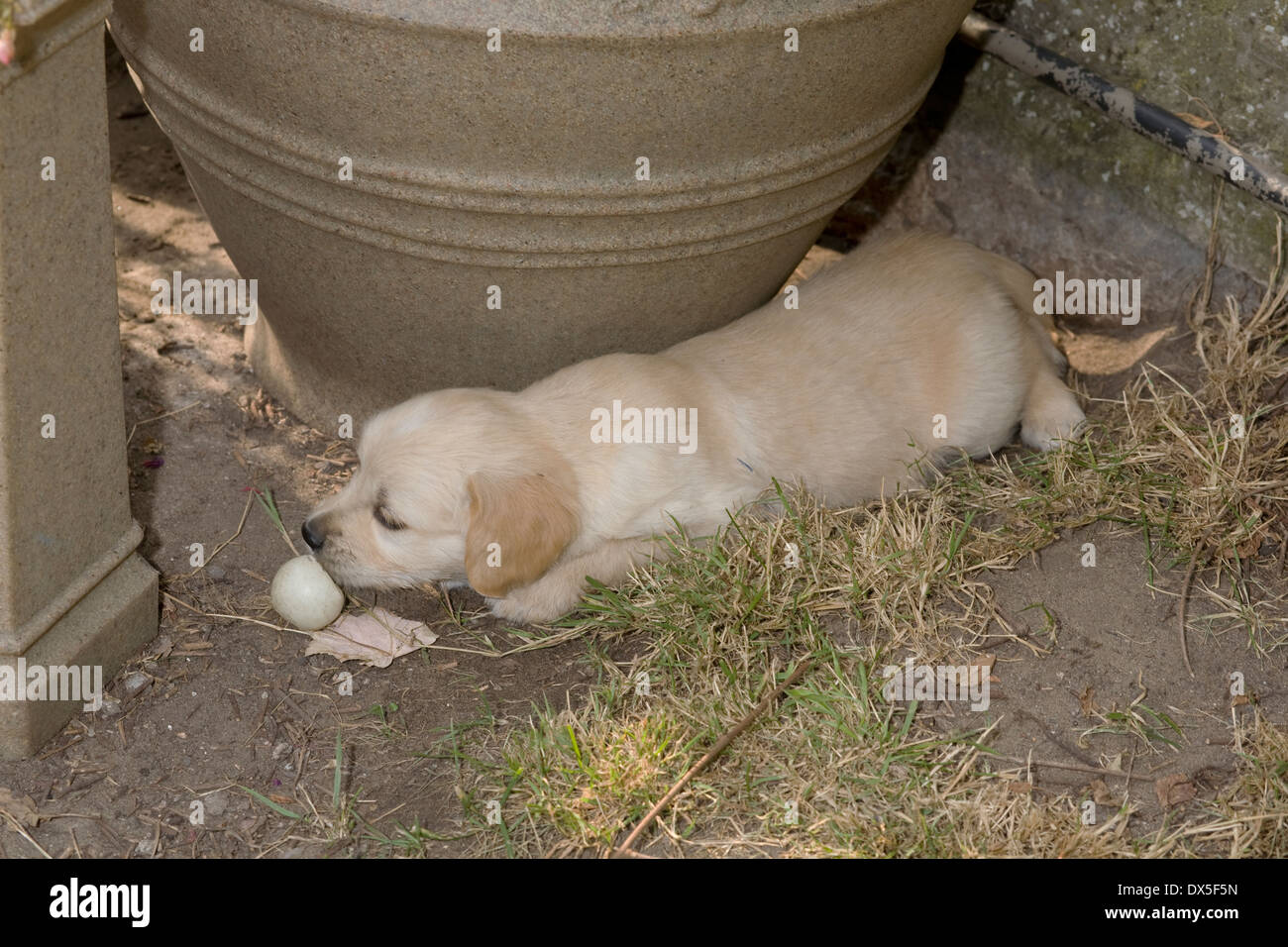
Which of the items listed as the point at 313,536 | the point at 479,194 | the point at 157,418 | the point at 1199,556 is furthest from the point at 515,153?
the point at 1199,556

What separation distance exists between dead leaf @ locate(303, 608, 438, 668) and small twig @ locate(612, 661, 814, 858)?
2.93 ft

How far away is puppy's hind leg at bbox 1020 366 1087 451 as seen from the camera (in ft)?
13.5

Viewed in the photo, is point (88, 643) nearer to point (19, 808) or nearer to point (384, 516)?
point (19, 808)

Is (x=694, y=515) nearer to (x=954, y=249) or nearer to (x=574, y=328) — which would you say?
(x=574, y=328)

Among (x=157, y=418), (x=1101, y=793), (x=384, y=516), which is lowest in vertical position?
(x=1101, y=793)

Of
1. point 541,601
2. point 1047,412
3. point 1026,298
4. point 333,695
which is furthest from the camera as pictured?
point 1026,298

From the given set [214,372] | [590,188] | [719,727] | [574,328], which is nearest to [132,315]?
[214,372]

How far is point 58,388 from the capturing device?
297 centimetres

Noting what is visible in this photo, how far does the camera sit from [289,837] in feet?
10.1

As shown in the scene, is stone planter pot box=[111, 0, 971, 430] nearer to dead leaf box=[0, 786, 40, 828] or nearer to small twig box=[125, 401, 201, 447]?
small twig box=[125, 401, 201, 447]

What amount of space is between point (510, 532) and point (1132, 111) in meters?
2.44

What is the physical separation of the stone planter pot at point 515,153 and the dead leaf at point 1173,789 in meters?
1.67

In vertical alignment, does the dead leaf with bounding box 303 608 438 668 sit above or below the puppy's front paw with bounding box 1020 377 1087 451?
below

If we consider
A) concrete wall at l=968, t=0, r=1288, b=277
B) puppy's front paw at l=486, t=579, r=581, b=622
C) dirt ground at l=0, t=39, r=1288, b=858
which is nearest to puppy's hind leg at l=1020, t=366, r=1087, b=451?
dirt ground at l=0, t=39, r=1288, b=858
